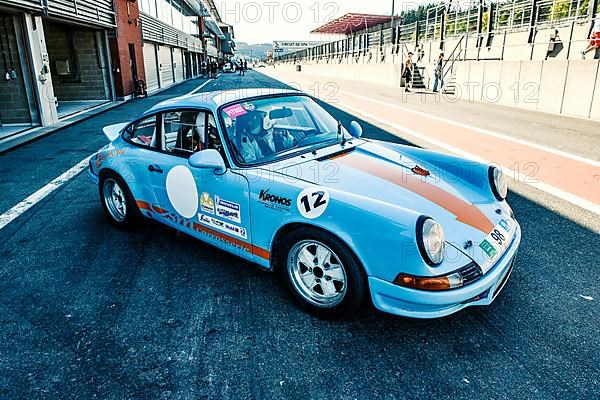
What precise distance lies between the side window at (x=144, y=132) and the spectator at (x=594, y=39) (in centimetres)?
1451

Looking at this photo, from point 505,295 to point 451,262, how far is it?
3.03ft

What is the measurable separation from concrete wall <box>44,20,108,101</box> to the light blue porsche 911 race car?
1706 cm

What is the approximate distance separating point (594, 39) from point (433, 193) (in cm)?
1408

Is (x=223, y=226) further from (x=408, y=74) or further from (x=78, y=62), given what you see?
(x=408, y=74)

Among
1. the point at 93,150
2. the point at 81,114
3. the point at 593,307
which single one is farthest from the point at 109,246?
the point at 81,114

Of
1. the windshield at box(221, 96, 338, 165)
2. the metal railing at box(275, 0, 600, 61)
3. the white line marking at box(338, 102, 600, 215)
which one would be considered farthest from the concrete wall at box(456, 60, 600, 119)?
the windshield at box(221, 96, 338, 165)

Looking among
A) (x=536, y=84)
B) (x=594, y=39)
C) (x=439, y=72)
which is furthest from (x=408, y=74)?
(x=594, y=39)

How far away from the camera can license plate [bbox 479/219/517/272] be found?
2662mm

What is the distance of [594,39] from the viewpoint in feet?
43.9

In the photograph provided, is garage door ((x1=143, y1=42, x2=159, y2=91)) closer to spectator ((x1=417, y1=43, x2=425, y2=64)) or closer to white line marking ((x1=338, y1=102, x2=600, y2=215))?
spectator ((x1=417, y1=43, x2=425, y2=64))

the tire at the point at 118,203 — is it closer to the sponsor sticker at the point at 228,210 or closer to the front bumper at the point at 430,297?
the sponsor sticker at the point at 228,210

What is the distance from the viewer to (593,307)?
2.92 meters

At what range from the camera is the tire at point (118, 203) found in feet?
13.7

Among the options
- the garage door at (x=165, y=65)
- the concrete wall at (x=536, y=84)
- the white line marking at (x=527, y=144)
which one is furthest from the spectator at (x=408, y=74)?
the garage door at (x=165, y=65)
